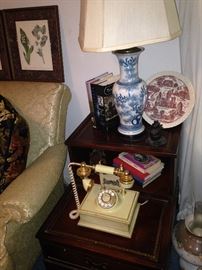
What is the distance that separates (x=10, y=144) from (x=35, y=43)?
23.9 inches

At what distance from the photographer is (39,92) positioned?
4.49 ft

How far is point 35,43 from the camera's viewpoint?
4.67 feet

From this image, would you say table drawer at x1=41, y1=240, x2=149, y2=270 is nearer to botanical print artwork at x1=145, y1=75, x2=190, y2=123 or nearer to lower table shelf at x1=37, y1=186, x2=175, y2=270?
lower table shelf at x1=37, y1=186, x2=175, y2=270

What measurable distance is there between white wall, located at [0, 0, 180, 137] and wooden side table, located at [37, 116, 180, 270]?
13.8 inches

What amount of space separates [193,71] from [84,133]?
0.57 meters

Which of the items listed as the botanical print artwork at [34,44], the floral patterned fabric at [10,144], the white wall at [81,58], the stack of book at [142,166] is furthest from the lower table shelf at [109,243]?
the botanical print artwork at [34,44]

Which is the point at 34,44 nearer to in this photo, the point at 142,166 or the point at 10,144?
the point at 10,144

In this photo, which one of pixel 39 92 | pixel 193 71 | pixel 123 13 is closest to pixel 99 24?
pixel 123 13

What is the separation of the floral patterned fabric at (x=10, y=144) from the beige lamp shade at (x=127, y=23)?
51 cm

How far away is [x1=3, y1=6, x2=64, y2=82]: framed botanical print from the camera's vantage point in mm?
1366

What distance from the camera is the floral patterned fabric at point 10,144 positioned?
3.70 feet

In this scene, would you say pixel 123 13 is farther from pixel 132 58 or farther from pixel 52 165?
pixel 52 165

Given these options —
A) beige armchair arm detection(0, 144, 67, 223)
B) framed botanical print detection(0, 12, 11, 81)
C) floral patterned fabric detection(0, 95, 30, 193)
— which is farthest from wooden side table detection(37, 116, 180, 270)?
framed botanical print detection(0, 12, 11, 81)

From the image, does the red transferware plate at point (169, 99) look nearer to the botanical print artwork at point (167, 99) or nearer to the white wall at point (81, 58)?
the botanical print artwork at point (167, 99)
